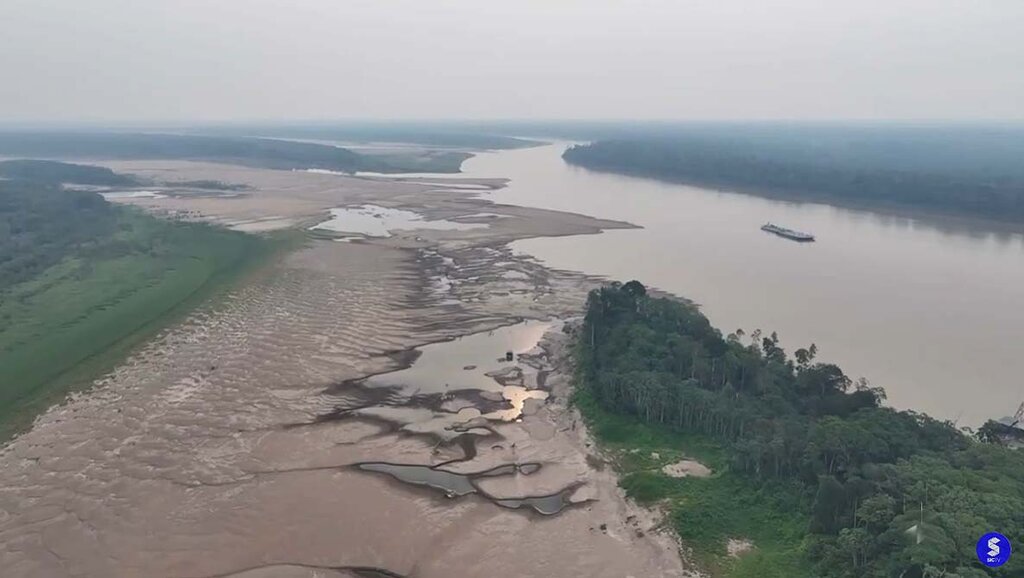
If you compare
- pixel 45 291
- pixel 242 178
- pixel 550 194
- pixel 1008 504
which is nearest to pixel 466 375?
pixel 1008 504

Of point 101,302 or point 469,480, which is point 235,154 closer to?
point 101,302

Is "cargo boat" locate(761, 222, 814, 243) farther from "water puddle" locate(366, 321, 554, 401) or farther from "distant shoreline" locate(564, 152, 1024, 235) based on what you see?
"water puddle" locate(366, 321, 554, 401)

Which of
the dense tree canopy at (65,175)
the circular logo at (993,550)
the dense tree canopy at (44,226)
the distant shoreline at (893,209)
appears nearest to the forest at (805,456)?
the circular logo at (993,550)

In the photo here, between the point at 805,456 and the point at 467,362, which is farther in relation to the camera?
the point at 467,362

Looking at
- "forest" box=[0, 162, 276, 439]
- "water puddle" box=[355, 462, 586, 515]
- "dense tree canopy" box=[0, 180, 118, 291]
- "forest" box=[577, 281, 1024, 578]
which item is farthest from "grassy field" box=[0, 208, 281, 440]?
"forest" box=[577, 281, 1024, 578]

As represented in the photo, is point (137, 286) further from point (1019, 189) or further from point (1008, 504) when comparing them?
point (1019, 189)

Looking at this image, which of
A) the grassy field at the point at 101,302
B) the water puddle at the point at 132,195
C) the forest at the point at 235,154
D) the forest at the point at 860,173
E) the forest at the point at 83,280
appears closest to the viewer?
the grassy field at the point at 101,302

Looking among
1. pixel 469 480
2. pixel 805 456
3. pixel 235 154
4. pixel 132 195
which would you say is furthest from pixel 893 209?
pixel 235 154

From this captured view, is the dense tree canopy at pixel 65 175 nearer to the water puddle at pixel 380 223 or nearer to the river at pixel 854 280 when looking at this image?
the water puddle at pixel 380 223
